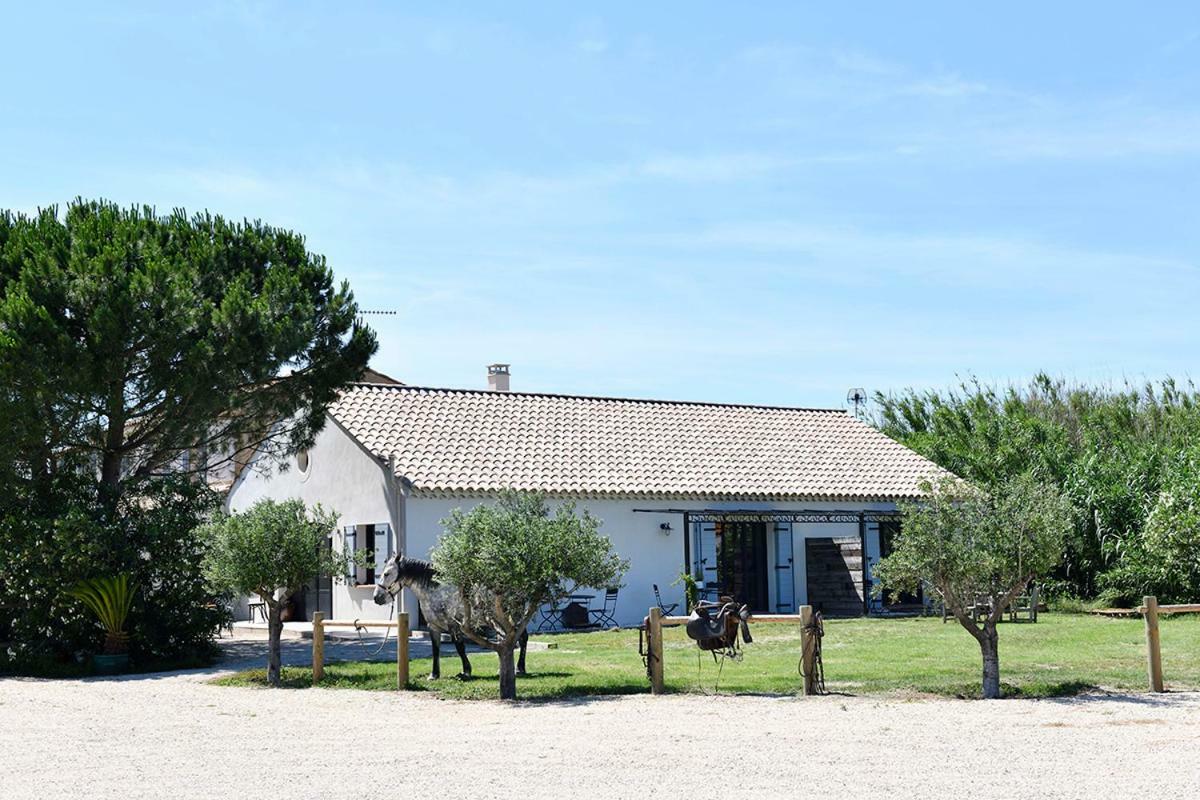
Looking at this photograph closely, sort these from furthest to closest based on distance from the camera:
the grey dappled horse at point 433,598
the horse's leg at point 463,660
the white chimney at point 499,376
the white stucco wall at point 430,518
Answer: the white chimney at point 499,376, the white stucco wall at point 430,518, the horse's leg at point 463,660, the grey dappled horse at point 433,598

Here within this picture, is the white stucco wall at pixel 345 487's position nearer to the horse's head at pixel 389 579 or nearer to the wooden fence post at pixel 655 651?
the horse's head at pixel 389 579

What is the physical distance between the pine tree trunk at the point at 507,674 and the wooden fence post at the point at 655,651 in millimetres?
1406

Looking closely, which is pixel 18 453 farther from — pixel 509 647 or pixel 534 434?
pixel 534 434

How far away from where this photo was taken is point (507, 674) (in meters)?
13.5

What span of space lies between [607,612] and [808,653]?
11604 mm

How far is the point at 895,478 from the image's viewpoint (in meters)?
29.0

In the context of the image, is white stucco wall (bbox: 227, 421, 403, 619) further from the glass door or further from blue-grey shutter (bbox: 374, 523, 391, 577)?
the glass door

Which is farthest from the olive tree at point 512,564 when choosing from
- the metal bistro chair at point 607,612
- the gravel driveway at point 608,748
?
the metal bistro chair at point 607,612

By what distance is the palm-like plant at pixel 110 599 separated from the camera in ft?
59.0

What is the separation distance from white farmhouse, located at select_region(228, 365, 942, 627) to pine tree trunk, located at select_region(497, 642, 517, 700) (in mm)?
9434

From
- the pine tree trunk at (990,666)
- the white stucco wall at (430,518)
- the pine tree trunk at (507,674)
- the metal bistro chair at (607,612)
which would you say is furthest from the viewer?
the metal bistro chair at (607,612)

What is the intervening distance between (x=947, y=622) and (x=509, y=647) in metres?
12.3

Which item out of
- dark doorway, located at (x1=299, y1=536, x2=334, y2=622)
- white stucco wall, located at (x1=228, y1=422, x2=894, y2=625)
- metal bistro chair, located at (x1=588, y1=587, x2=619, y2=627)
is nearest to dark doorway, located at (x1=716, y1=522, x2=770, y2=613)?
white stucco wall, located at (x1=228, y1=422, x2=894, y2=625)

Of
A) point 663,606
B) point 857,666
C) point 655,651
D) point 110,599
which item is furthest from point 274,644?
point 663,606
